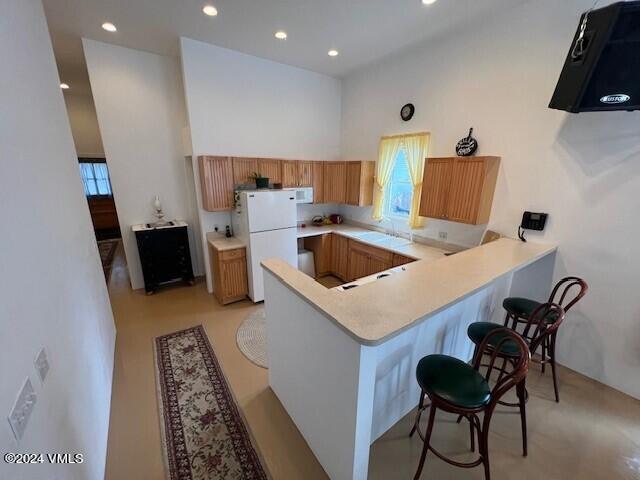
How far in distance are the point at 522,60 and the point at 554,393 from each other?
→ 3019 millimetres

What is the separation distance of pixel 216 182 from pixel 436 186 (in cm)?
281

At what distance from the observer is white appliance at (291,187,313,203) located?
13.5 feet

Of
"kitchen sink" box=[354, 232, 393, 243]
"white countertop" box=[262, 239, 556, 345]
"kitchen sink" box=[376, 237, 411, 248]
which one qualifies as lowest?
"kitchen sink" box=[376, 237, 411, 248]

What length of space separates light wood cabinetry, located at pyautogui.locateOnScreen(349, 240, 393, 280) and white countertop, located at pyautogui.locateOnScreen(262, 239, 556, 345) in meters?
1.25

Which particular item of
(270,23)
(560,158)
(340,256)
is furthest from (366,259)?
(270,23)

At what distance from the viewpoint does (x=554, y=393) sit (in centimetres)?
218

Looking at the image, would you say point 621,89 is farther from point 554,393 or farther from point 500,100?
point 554,393

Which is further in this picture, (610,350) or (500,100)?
(500,100)

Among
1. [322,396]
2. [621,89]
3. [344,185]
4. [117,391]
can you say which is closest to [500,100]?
[621,89]

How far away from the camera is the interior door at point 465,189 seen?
265 cm

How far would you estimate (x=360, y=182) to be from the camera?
13.4 feet

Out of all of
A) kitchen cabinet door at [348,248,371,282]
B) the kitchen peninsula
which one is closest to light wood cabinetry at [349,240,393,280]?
kitchen cabinet door at [348,248,371,282]

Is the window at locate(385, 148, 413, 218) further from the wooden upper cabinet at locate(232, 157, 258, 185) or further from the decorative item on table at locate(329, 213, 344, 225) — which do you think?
the wooden upper cabinet at locate(232, 157, 258, 185)

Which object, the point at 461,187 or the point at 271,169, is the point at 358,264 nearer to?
the point at 461,187
